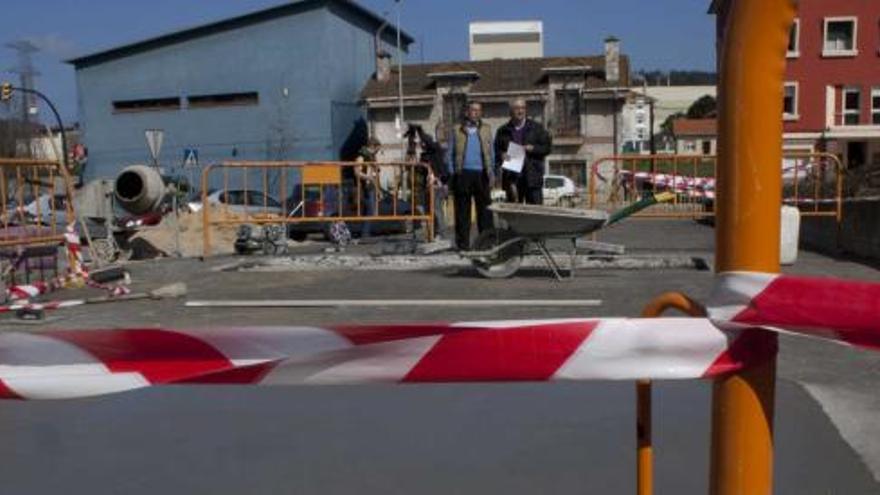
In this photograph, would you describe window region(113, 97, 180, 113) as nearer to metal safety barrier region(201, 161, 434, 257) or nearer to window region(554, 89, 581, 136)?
window region(554, 89, 581, 136)

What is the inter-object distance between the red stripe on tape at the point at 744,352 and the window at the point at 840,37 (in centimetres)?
5946

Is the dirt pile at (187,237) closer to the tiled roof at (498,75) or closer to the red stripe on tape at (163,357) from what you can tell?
the red stripe on tape at (163,357)

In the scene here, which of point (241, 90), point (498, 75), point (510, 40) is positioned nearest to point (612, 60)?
point (498, 75)

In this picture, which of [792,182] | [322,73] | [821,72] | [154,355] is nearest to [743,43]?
[154,355]

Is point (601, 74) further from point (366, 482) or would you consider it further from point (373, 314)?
point (366, 482)

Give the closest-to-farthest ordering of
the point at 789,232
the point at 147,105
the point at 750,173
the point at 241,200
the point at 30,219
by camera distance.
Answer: the point at 750,173
the point at 789,232
the point at 30,219
the point at 241,200
the point at 147,105

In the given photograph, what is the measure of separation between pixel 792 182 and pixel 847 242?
153cm

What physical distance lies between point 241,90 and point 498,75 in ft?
53.1

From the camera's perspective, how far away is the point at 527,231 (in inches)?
386

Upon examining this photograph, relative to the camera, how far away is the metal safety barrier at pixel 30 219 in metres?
10.3

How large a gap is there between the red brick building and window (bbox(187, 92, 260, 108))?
31.0 meters

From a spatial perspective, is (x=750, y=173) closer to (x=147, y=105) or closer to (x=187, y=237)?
(x=187, y=237)

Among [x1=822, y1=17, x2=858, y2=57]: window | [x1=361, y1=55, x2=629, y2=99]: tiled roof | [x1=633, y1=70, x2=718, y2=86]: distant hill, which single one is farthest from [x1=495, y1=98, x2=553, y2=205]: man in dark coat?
[x1=633, y1=70, x2=718, y2=86]: distant hill

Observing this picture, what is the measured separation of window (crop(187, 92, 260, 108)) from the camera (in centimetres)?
5716
